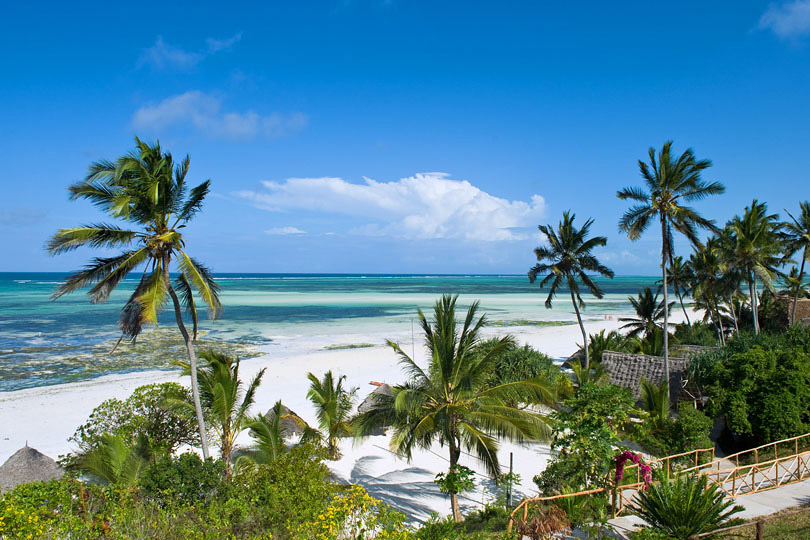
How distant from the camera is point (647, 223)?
1734 centimetres

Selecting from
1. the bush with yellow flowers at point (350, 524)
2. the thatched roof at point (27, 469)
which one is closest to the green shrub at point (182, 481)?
the bush with yellow flowers at point (350, 524)

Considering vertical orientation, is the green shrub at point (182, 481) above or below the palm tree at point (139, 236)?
below

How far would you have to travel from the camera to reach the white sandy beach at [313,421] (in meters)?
12.1

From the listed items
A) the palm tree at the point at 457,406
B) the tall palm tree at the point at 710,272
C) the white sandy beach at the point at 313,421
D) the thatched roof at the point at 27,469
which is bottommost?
the white sandy beach at the point at 313,421

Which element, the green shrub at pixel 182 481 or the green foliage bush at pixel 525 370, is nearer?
the green shrub at pixel 182 481

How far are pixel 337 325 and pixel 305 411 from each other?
2854 centimetres

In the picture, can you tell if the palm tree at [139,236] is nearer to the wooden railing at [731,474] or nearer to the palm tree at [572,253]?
the wooden railing at [731,474]

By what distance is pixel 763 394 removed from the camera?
43.9 feet

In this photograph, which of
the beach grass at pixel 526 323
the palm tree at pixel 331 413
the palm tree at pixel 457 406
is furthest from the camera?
the beach grass at pixel 526 323

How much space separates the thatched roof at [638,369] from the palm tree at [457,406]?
991cm

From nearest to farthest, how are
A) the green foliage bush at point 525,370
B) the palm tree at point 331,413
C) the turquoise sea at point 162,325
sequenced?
the palm tree at point 331,413 → the green foliage bush at point 525,370 → the turquoise sea at point 162,325

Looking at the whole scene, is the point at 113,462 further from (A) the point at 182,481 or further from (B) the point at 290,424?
(B) the point at 290,424

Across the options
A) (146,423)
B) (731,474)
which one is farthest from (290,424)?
(731,474)

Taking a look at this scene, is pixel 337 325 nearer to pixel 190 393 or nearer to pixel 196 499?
pixel 190 393
